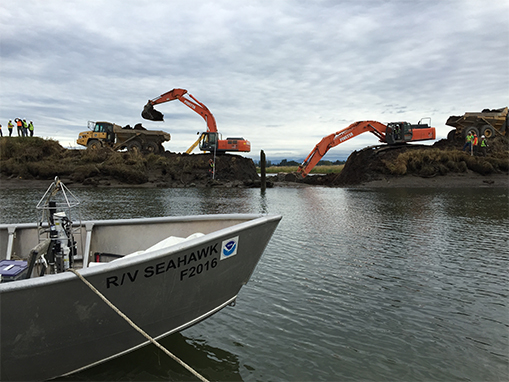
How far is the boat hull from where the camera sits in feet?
11.6

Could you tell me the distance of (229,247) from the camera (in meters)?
4.45

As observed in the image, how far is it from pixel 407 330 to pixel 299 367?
1.81 m

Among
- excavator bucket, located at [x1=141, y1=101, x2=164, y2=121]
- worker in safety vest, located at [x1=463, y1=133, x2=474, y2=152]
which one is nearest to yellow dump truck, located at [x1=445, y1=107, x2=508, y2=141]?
worker in safety vest, located at [x1=463, y1=133, x2=474, y2=152]

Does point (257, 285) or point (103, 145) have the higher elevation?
point (103, 145)

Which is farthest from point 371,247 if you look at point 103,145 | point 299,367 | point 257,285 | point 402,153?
point 103,145

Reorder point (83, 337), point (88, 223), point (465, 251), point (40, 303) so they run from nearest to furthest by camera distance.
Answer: point (40, 303) < point (83, 337) < point (88, 223) < point (465, 251)

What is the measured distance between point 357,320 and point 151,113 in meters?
34.5

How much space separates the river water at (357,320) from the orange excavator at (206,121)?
27.2 m

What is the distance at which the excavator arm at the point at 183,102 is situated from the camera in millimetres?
36625

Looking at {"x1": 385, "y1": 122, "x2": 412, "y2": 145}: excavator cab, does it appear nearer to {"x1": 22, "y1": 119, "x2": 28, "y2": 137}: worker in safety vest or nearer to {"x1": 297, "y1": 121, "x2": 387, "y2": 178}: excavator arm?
{"x1": 297, "y1": 121, "x2": 387, "y2": 178}: excavator arm

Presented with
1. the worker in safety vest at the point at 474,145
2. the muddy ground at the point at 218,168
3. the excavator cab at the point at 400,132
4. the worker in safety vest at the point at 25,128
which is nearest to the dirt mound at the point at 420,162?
the muddy ground at the point at 218,168

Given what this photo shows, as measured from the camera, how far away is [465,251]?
31.4 ft

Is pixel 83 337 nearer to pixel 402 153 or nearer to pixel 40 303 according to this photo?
pixel 40 303

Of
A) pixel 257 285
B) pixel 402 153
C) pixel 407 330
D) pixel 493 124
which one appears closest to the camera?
pixel 407 330
